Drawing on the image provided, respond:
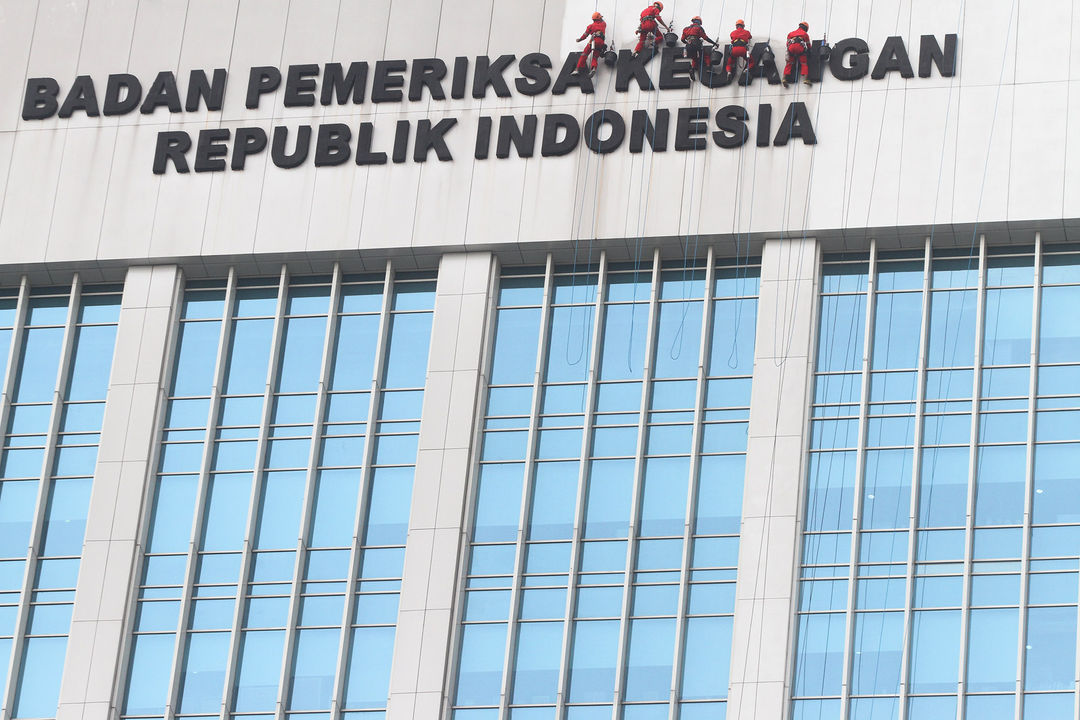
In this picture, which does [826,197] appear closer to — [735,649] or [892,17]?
[892,17]

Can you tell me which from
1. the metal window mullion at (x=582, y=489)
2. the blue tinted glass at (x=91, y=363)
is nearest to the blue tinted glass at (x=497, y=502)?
the metal window mullion at (x=582, y=489)

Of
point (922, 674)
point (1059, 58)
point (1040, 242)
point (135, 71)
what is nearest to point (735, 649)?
point (922, 674)

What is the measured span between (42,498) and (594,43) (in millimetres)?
15915

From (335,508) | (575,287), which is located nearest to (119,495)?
(335,508)

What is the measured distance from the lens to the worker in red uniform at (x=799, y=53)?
176 ft

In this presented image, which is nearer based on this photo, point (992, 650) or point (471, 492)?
point (992, 650)

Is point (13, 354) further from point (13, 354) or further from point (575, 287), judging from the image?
point (575, 287)

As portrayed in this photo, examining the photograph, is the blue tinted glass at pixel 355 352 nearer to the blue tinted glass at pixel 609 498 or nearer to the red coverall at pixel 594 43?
the blue tinted glass at pixel 609 498

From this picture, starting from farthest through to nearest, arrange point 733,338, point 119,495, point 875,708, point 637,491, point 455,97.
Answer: point 455,97
point 119,495
point 733,338
point 637,491
point 875,708

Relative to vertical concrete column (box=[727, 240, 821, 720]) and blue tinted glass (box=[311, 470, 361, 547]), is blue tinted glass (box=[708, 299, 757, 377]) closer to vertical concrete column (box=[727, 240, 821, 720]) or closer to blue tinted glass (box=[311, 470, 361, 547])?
vertical concrete column (box=[727, 240, 821, 720])

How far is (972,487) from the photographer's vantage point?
164ft

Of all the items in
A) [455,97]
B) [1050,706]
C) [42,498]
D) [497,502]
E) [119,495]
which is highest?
[455,97]

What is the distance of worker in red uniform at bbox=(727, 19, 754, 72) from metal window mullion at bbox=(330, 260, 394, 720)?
29.3 ft

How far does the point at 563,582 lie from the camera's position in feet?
167
